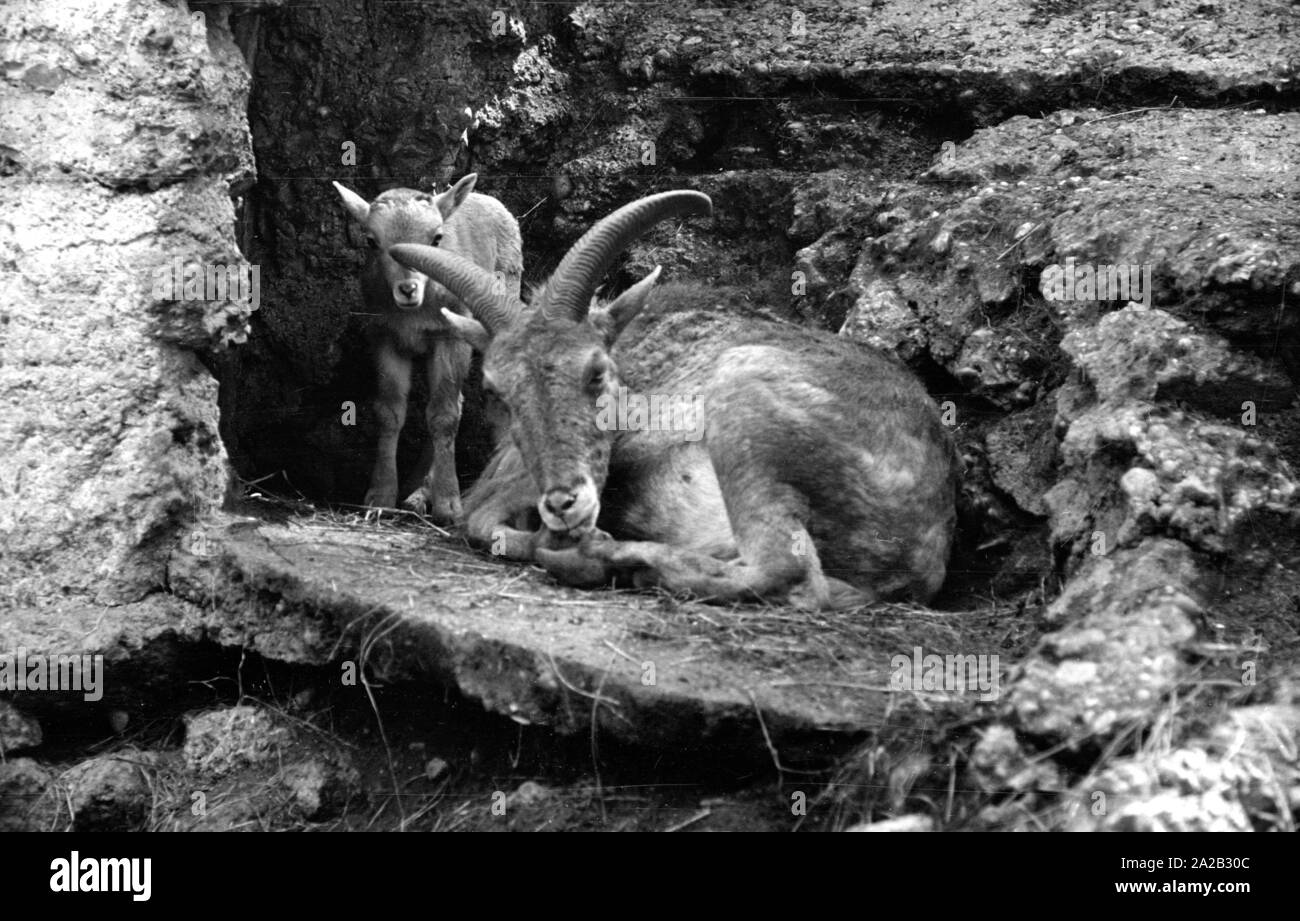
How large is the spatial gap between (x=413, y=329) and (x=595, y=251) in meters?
2.38

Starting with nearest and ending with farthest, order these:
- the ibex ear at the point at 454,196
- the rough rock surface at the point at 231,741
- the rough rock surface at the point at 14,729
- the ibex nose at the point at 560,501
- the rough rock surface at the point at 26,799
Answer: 1. the rough rock surface at the point at 26,799
2. the rough rock surface at the point at 14,729
3. the rough rock surface at the point at 231,741
4. the ibex nose at the point at 560,501
5. the ibex ear at the point at 454,196

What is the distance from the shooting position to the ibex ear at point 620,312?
755 cm

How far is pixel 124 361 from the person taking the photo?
22.4 ft

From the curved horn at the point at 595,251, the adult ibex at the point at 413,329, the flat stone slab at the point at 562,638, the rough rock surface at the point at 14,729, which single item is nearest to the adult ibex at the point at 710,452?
the curved horn at the point at 595,251

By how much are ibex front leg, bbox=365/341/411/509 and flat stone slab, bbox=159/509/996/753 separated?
6.05ft

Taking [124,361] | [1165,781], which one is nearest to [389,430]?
[124,361]

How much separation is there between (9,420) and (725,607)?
11.1 feet

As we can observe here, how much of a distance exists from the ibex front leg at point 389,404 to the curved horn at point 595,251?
2266 millimetres

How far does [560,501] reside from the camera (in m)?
6.79

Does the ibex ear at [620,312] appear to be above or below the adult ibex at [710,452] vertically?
above

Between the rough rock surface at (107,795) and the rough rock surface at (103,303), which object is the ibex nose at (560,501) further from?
the rough rock surface at (107,795)

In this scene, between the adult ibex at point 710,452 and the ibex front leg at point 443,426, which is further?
the ibex front leg at point 443,426

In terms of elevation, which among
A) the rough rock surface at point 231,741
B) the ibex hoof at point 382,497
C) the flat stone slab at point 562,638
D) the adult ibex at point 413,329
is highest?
the adult ibex at point 413,329

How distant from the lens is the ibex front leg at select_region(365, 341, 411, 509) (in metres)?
9.15
